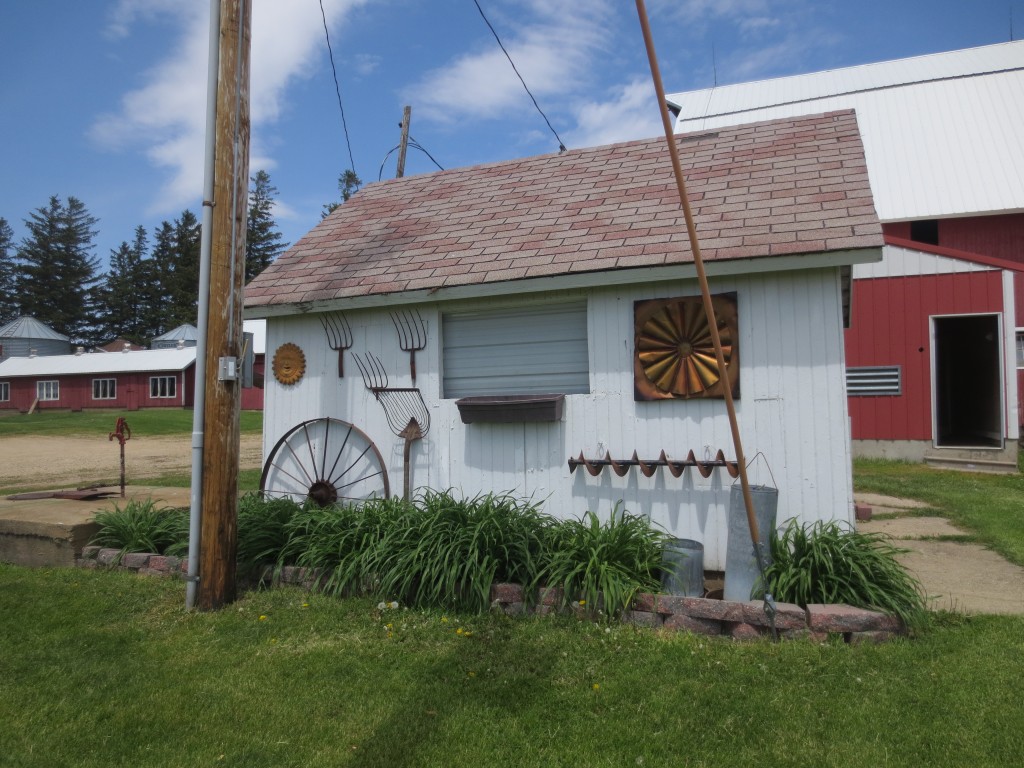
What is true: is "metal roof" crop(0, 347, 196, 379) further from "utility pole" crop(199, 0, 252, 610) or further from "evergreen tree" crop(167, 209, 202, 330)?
"utility pole" crop(199, 0, 252, 610)

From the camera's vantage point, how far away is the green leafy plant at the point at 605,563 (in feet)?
13.4

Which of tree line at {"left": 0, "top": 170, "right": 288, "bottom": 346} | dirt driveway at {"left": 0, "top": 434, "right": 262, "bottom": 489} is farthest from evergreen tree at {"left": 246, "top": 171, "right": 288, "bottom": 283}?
dirt driveway at {"left": 0, "top": 434, "right": 262, "bottom": 489}

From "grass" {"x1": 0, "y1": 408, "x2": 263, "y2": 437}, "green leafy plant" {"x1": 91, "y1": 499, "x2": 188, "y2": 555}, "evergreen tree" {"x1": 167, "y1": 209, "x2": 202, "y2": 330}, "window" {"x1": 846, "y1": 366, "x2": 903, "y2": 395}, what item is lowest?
"green leafy plant" {"x1": 91, "y1": 499, "x2": 188, "y2": 555}

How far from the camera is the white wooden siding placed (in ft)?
15.7

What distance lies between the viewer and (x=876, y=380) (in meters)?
11.8

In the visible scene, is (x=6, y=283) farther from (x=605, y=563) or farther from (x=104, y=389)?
(x=605, y=563)

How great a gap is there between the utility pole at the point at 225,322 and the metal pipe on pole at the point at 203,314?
29 mm

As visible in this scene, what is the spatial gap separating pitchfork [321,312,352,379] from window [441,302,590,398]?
3.04 ft

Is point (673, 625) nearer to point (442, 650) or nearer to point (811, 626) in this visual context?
point (811, 626)

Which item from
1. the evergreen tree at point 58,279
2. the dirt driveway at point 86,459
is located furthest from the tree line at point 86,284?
the dirt driveway at point 86,459

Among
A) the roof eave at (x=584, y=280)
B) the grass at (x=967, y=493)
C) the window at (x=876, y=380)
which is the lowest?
the grass at (x=967, y=493)

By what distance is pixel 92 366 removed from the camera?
35594 millimetres

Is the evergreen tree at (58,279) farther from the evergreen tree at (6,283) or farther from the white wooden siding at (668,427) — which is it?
the white wooden siding at (668,427)

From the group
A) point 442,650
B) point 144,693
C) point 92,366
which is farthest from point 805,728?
point 92,366
